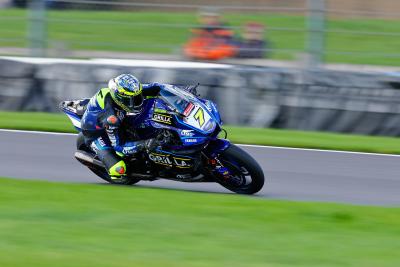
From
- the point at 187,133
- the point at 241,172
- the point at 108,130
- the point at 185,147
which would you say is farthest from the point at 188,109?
the point at 108,130

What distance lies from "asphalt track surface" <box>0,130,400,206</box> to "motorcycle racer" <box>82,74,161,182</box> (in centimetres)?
66

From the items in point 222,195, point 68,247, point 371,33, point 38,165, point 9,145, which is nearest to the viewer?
point 68,247

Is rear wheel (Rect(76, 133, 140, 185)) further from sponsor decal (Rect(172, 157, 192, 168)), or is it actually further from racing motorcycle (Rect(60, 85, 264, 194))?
sponsor decal (Rect(172, 157, 192, 168))

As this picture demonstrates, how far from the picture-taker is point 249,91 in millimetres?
14250

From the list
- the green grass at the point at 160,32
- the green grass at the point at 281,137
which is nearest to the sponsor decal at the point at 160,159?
the green grass at the point at 281,137

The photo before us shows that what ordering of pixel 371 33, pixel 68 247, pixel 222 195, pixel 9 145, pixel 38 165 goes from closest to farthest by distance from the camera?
pixel 68 247 → pixel 222 195 → pixel 38 165 → pixel 9 145 → pixel 371 33

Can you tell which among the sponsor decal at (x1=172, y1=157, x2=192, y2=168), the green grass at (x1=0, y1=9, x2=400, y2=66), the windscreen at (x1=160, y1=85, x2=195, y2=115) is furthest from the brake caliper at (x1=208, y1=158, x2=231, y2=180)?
the green grass at (x1=0, y1=9, x2=400, y2=66)

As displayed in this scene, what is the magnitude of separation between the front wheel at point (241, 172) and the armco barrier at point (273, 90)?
4829mm

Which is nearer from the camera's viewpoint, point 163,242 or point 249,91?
point 163,242

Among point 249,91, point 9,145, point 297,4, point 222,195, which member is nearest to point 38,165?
point 9,145

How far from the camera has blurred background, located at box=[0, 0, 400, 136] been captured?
Answer: 45.9 feet

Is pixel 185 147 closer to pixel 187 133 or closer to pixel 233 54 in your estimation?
pixel 187 133

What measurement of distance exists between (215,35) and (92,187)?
19.0ft

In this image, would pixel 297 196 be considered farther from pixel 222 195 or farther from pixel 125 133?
pixel 125 133
